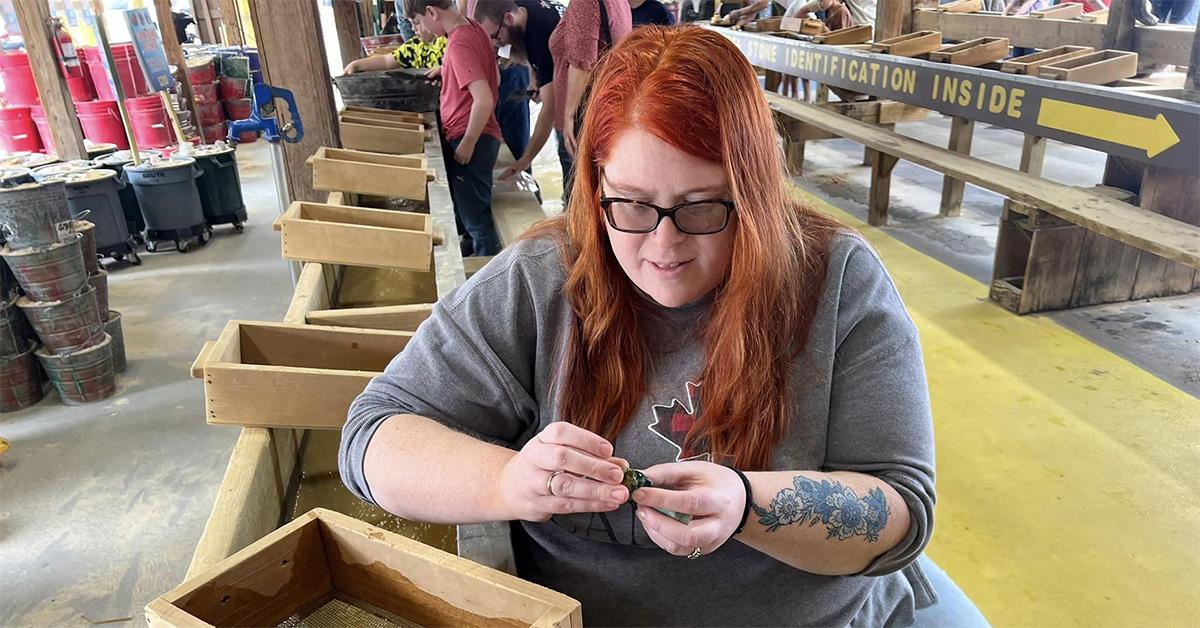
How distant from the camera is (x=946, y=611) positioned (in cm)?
148

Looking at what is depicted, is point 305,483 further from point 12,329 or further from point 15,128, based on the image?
point 15,128

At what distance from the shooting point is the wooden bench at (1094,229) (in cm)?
358

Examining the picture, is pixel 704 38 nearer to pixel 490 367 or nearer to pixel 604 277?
pixel 604 277

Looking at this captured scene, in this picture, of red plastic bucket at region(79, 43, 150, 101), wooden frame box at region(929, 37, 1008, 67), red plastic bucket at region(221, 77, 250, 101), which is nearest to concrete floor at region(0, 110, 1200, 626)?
wooden frame box at region(929, 37, 1008, 67)

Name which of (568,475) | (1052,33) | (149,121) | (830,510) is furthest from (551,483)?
(149,121)

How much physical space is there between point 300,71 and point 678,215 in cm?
304

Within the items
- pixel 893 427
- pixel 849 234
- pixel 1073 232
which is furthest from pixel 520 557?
pixel 1073 232

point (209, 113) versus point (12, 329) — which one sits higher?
point (209, 113)

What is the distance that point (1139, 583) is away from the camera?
249cm

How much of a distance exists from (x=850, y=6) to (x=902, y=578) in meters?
8.95

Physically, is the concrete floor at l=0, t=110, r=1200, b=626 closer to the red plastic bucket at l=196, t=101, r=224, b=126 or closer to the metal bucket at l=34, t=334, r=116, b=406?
the metal bucket at l=34, t=334, r=116, b=406

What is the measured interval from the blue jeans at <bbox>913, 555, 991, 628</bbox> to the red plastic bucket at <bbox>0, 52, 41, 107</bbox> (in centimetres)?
1012

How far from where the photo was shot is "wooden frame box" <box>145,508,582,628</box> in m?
1.09

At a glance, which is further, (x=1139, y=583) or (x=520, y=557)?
(x=1139, y=583)
